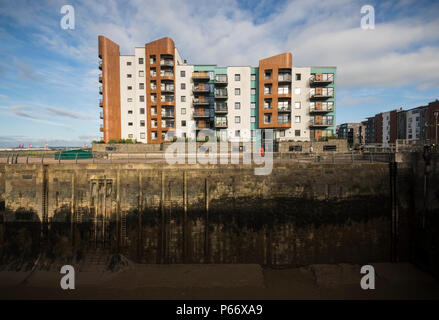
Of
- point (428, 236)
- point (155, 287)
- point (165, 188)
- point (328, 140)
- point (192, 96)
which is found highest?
point (192, 96)

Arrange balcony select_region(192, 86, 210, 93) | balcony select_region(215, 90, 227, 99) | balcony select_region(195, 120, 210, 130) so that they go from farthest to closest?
balcony select_region(195, 120, 210, 130) → balcony select_region(192, 86, 210, 93) → balcony select_region(215, 90, 227, 99)

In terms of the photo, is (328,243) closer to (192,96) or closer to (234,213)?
(234,213)

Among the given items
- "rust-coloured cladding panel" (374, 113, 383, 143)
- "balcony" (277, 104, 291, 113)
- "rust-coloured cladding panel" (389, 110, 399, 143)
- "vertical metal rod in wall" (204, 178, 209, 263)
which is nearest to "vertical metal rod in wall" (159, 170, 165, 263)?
"vertical metal rod in wall" (204, 178, 209, 263)

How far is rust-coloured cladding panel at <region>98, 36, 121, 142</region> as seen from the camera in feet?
127

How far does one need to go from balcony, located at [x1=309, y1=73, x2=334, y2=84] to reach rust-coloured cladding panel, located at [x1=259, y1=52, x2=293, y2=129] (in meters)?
5.25

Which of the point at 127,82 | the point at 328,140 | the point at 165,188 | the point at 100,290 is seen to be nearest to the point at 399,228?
the point at 165,188

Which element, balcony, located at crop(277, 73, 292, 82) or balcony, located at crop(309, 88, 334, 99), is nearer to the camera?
balcony, located at crop(277, 73, 292, 82)

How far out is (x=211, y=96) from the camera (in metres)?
40.7

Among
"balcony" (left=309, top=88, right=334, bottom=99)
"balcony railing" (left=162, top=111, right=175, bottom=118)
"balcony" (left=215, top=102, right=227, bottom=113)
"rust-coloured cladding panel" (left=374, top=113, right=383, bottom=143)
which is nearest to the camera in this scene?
"balcony" (left=309, top=88, right=334, bottom=99)

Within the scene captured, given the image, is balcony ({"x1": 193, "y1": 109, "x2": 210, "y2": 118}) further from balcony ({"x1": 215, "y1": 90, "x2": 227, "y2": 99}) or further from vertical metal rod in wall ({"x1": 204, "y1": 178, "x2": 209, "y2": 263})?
vertical metal rod in wall ({"x1": 204, "y1": 178, "x2": 209, "y2": 263})

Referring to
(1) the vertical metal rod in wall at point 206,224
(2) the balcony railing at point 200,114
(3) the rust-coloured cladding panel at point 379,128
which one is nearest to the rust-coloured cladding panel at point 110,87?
(2) the balcony railing at point 200,114
